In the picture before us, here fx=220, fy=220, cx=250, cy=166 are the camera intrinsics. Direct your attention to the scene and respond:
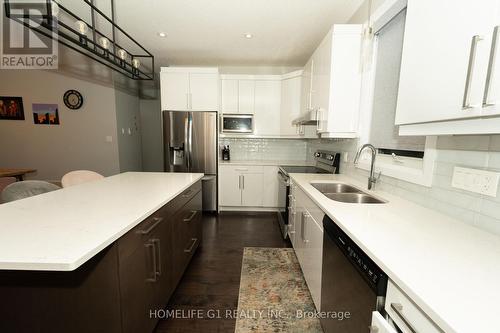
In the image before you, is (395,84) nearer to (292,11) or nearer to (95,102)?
(292,11)

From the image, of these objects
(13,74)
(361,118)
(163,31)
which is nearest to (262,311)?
(361,118)

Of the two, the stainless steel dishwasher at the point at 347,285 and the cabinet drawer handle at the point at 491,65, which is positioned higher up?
the cabinet drawer handle at the point at 491,65

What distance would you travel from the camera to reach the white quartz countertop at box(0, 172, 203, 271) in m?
0.75

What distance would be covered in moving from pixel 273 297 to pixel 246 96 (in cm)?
310

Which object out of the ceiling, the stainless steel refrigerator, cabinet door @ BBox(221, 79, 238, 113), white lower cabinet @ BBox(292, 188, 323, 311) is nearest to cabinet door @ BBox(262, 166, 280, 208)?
the stainless steel refrigerator

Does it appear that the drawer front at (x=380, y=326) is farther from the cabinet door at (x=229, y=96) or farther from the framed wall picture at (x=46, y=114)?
the framed wall picture at (x=46, y=114)

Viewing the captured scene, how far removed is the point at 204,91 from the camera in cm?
362

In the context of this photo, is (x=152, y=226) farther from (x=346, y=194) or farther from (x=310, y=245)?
(x=346, y=194)

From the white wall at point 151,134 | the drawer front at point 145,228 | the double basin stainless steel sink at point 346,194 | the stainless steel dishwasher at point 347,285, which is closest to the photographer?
the stainless steel dishwasher at point 347,285

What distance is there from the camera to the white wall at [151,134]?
18.7 ft

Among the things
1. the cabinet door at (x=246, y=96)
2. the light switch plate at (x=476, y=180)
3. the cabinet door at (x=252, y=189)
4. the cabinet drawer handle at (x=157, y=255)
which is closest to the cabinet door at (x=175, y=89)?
the cabinet door at (x=246, y=96)

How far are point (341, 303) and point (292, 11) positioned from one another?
→ 8.56 ft

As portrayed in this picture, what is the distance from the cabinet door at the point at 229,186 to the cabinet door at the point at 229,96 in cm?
105

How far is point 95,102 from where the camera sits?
14.1ft
